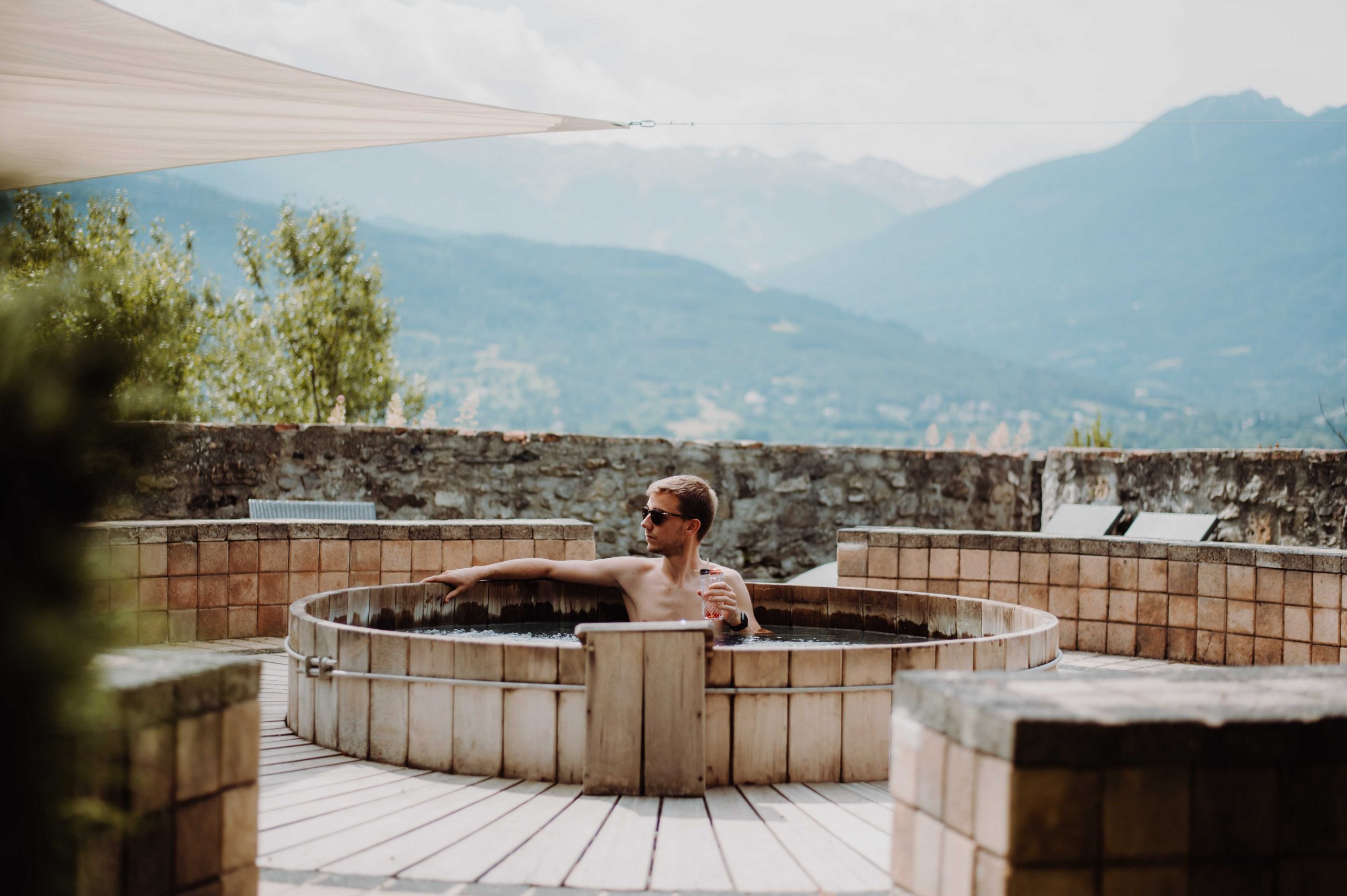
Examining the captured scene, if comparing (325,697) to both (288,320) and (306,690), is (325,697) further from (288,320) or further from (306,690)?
(288,320)

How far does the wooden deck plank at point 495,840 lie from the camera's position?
7.23 feet

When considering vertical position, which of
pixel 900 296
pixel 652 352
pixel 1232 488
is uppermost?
pixel 900 296

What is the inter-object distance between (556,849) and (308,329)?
16.2 metres

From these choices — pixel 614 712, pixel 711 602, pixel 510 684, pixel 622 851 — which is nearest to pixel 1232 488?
pixel 711 602

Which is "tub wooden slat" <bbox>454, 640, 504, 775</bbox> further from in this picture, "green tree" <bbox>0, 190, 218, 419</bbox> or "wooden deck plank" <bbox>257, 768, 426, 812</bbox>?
"green tree" <bbox>0, 190, 218, 419</bbox>

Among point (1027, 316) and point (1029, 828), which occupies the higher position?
point (1027, 316)

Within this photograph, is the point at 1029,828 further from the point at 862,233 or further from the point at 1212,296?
the point at 862,233

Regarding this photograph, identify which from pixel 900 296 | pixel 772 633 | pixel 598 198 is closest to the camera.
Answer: pixel 772 633

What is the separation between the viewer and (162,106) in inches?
196

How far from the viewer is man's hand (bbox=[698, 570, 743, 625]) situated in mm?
4059

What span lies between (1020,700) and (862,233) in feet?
610

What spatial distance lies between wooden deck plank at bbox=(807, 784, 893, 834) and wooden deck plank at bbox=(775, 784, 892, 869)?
2 cm

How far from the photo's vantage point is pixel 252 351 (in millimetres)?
20750

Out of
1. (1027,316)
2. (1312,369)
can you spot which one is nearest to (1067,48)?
(1027,316)
